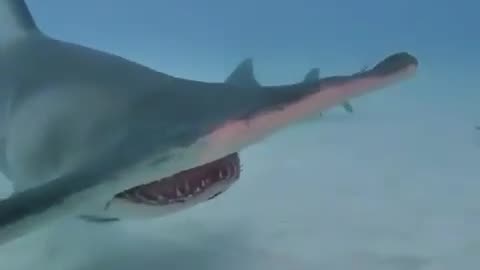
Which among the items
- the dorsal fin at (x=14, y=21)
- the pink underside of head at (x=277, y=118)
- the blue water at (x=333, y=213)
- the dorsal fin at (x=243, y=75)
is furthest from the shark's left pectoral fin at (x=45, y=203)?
the dorsal fin at (x=243, y=75)

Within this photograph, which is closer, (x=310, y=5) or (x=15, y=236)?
(x=15, y=236)

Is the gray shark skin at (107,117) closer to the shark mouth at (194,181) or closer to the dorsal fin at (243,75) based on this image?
the shark mouth at (194,181)

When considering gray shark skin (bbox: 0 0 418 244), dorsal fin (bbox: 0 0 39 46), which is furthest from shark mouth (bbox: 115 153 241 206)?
dorsal fin (bbox: 0 0 39 46)

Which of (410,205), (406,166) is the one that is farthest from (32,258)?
(406,166)

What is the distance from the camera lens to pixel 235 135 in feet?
3.99

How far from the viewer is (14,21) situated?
241 cm

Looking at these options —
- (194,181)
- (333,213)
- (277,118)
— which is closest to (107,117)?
(194,181)

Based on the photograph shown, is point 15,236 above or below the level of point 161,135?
below

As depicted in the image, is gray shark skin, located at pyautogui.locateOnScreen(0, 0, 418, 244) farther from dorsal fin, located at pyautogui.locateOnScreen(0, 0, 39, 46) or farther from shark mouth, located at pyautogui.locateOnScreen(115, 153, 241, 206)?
shark mouth, located at pyautogui.locateOnScreen(115, 153, 241, 206)

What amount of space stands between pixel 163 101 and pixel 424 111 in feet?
14.0

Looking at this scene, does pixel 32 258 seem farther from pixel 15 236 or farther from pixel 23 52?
pixel 15 236

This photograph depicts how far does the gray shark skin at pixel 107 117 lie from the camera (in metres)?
1.17

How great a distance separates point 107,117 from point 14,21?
0.95 m

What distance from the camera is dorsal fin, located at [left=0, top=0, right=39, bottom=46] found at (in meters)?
2.39
